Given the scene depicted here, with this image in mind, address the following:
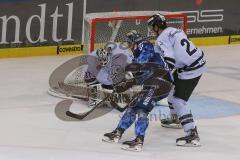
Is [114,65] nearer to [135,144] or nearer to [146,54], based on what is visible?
[146,54]

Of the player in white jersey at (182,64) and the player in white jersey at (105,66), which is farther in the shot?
the player in white jersey at (105,66)

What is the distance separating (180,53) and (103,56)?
1980 millimetres

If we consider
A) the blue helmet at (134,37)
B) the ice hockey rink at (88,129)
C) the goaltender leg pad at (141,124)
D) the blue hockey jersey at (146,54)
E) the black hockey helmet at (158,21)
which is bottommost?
the ice hockey rink at (88,129)

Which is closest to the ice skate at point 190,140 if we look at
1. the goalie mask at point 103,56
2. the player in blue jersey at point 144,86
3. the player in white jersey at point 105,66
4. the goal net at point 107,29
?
the player in blue jersey at point 144,86

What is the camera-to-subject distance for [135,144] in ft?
22.3

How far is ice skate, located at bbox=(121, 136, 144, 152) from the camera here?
22.3 feet

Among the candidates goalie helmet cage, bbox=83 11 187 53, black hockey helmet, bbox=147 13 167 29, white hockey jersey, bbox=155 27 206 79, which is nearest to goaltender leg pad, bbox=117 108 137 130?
white hockey jersey, bbox=155 27 206 79

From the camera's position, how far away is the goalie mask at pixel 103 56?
28.8ft

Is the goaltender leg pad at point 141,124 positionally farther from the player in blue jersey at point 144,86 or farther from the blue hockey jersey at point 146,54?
the blue hockey jersey at point 146,54

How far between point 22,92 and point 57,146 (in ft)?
9.87

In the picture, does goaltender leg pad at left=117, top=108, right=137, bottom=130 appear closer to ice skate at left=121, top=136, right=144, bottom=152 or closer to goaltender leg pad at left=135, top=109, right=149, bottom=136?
goaltender leg pad at left=135, top=109, right=149, bottom=136

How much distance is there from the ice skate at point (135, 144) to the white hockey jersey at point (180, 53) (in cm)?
80

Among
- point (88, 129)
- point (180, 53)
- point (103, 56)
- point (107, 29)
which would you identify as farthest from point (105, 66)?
point (180, 53)

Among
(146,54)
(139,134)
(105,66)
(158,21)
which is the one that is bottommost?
(139,134)
